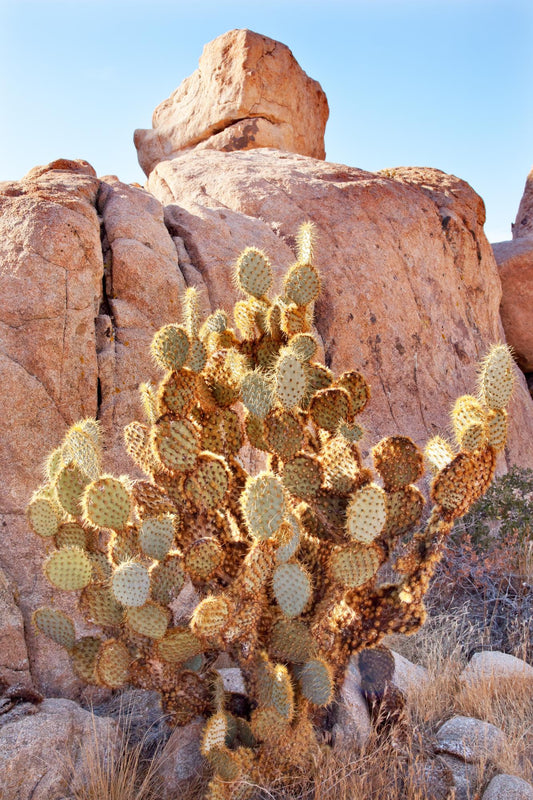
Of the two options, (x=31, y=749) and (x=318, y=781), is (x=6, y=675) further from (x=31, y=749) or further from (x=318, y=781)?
(x=318, y=781)

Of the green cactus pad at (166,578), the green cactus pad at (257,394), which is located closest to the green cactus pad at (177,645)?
the green cactus pad at (166,578)

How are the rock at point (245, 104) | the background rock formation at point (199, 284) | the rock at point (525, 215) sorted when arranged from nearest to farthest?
1. the background rock formation at point (199, 284)
2. the rock at point (525, 215)
3. the rock at point (245, 104)

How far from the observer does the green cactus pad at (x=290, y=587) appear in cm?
258

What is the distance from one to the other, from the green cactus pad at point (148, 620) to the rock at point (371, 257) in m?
3.08

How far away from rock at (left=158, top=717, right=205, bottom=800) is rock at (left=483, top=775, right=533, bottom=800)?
1214 mm

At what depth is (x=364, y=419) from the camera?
5828mm

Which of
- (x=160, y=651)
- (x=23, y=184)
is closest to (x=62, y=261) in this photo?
(x=23, y=184)

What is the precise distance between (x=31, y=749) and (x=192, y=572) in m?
1.02

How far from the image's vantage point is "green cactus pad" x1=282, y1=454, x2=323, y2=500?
2.83 meters

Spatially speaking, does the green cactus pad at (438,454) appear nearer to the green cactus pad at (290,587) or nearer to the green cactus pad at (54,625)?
the green cactus pad at (290,587)

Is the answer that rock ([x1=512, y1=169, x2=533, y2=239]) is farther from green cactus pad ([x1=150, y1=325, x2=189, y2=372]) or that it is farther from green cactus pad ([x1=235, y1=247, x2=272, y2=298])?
green cactus pad ([x1=150, y1=325, x2=189, y2=372])

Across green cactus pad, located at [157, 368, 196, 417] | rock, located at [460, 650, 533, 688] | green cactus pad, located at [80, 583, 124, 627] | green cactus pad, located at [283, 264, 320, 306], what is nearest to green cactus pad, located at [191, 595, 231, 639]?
green cactus pad, located at [80, 583, 124, 627]

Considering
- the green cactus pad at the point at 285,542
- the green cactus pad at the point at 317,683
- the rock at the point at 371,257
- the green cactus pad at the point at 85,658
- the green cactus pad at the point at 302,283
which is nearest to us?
the green cactus pad at the point at 285,542

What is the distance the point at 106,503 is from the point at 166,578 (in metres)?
0.44
